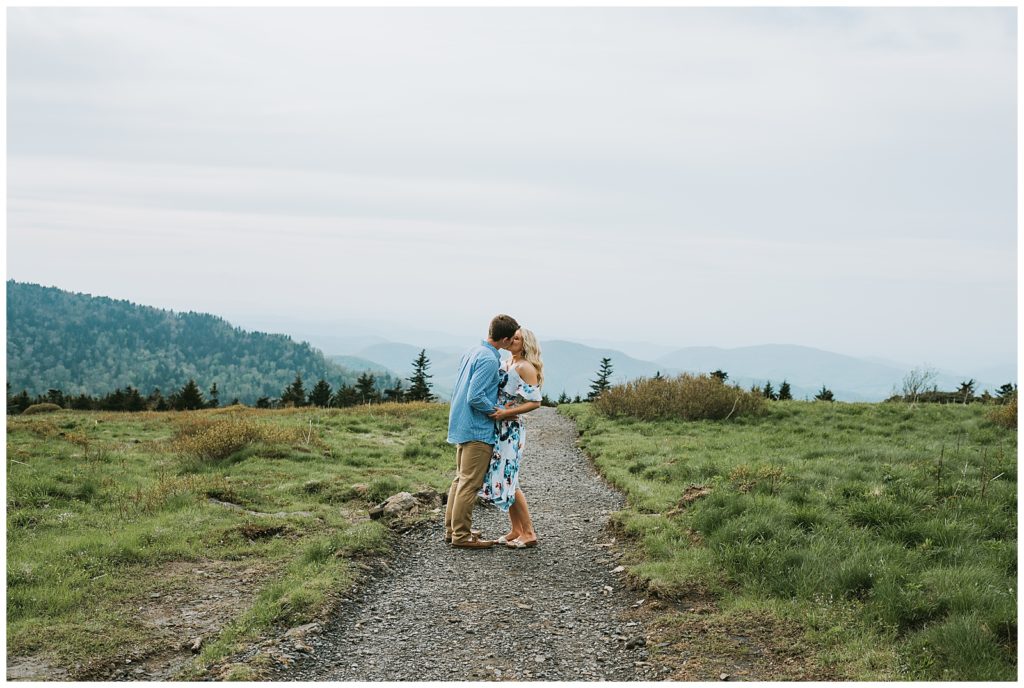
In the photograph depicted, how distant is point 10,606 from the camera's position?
22.1 ft

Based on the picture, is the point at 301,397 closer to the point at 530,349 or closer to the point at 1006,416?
the point at 1006,416

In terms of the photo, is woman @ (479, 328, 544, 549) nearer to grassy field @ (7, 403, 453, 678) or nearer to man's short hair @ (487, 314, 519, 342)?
man's short hair @ (487, 314, 519, 342)

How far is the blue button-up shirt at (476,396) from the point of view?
838 cm

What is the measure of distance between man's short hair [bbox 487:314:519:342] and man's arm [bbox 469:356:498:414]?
0.29 metres

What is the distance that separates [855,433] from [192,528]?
15054mm

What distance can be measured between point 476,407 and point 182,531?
4.25 metres

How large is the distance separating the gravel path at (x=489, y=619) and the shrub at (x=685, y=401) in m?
12.5

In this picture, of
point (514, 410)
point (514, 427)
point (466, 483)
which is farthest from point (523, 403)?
point (466, 483)

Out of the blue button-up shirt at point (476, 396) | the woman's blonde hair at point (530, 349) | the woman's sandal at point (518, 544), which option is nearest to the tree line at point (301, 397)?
the woman's sandal at point (518, 544)

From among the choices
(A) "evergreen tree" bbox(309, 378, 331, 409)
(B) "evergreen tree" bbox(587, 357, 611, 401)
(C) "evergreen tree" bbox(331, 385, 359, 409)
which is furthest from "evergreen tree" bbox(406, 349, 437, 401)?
(B) "evergreen tree" bbox(587, 357, 611, 401)

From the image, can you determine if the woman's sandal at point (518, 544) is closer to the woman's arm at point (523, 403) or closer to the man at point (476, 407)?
the man at point (476, 407)

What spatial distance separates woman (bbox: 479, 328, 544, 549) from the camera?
8531 millimetres

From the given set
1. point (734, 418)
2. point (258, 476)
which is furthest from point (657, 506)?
point (734, 418)

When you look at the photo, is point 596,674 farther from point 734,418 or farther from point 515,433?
point 734,418
